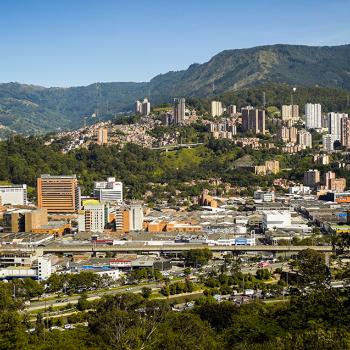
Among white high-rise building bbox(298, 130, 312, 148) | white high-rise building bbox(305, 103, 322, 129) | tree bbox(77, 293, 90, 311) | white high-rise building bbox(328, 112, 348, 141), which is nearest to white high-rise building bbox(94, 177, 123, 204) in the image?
white high-rise building bbox(298, 130, 312, 148)

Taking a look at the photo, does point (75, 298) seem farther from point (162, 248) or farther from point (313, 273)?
point (162, 248)

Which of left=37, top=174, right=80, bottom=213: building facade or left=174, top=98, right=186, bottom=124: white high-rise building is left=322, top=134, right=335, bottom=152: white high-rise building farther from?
left=37, top=174, right=80, bottom=213: building facade

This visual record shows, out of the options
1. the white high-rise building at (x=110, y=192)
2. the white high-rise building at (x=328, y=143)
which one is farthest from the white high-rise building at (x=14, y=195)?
the white high-rise building at (x=328, y=143)

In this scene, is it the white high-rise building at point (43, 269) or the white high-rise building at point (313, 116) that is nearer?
the white high-rise building at point (43, 269)

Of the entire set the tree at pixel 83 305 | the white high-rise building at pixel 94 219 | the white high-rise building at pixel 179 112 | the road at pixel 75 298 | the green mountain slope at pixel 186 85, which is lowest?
the road at pixel 75 298

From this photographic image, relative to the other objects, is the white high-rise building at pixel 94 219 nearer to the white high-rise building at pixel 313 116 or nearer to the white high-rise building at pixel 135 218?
the white high-rise building at pixel 135 218

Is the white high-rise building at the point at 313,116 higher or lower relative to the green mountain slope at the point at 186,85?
lower

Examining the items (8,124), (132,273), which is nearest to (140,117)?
(132,273)

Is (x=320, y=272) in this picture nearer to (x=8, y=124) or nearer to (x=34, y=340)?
(x=34, y=340)
